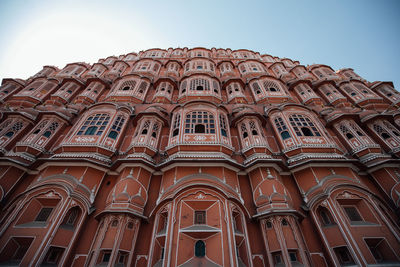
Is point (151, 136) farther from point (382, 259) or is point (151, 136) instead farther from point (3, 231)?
point (382, 259)

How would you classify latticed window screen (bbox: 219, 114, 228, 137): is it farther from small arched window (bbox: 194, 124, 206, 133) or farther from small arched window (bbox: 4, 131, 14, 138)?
small arched window (bbox: 4, 131, 14, 138)

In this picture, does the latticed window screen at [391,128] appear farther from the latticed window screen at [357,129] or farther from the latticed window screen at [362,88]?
the latticed window screen at [362,88]

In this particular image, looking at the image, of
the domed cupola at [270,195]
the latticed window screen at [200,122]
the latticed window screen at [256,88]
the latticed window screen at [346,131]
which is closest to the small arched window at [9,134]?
the latticed window screen at [200,122]

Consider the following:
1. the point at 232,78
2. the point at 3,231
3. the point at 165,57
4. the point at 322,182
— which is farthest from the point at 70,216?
the point at 165,57

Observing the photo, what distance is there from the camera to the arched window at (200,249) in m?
8.86

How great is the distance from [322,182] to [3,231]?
1661 centimetres

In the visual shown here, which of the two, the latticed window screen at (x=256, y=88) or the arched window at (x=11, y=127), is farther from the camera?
the latticed window screen at (x=256, y=88)

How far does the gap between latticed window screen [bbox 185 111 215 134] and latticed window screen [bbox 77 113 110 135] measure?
6.36 meters

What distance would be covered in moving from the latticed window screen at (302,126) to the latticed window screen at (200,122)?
20.7 ft

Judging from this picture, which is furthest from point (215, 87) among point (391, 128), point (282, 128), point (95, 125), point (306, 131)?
point (391, 128)

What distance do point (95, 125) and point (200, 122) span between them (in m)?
7.95

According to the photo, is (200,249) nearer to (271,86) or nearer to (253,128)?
(253,128)

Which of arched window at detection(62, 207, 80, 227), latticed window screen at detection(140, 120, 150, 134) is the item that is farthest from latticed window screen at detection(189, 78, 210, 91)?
arched window at detection(62, 207, 80, 227)

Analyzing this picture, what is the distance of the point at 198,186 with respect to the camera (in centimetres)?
1065
